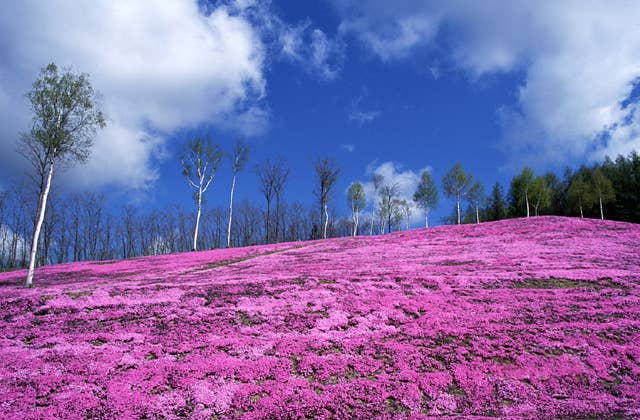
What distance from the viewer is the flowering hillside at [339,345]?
8.09 meters

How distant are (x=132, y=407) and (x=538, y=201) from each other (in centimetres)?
7722

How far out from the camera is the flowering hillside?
809 cm

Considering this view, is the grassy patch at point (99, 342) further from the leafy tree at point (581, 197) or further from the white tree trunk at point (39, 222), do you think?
the leafy tree at point (581, 197)

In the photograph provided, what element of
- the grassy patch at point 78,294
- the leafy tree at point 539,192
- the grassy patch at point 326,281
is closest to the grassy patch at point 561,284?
the grassy patch at point 326,281

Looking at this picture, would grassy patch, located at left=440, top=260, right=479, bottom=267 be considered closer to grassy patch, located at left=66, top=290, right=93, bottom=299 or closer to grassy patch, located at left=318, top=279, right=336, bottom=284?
grassy patch, located at left=318, top=279, right=336, bottom=284

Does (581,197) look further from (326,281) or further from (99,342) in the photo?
(99,342)

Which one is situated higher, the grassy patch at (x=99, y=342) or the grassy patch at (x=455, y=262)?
the grassy patch at (x=455, y=262)

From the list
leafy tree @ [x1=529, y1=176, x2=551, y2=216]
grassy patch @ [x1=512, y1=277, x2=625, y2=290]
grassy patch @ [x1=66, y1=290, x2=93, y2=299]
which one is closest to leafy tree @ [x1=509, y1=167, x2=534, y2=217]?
leafy tree @ [x1=529, y1=176, x2=551, y2=216]

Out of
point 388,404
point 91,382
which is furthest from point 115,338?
point 388,404

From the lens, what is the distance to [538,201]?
68.8 metres

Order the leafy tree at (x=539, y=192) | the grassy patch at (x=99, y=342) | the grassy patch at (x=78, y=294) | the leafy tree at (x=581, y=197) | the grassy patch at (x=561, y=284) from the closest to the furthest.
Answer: the grassy patch at (x=99, y=342), the grassy patch at (x=561, y=284), the grassy patch at (x=78, y=294), the leafy tree at (x=581, y=197), the leafy tree at (x=539, y=192)

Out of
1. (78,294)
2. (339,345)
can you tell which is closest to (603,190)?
(339,345)

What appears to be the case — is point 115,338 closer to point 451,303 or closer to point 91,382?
point 91,382

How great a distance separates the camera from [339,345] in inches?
430
